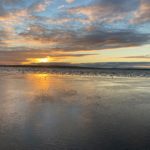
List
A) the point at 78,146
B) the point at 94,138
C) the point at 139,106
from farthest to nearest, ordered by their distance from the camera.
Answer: the point at 139,106 → the point at 94,138 → the point at 78,146

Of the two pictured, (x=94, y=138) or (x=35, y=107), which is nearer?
(x=94, y=138)

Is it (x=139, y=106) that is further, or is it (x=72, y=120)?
(x=139, y=106)

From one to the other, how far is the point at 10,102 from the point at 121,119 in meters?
5.13

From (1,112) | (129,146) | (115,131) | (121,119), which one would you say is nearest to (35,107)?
(1,112)

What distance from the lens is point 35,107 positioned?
38.0 ft

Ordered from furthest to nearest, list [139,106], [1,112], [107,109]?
[139,106] < [107,109] < [1,112]

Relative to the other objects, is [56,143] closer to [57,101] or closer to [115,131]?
[115,131]

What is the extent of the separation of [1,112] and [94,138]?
160 inches

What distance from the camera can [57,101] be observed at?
1330cm

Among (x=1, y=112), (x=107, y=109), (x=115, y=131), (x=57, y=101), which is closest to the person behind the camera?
(x=115, y=131)

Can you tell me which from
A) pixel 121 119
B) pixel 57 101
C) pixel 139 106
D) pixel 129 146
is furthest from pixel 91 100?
pixel 129 146

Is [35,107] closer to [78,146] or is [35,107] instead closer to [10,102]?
[10,102]

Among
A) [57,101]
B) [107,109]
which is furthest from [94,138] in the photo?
[57,101]

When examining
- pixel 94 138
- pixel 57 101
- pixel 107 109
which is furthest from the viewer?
pixel 57 101
